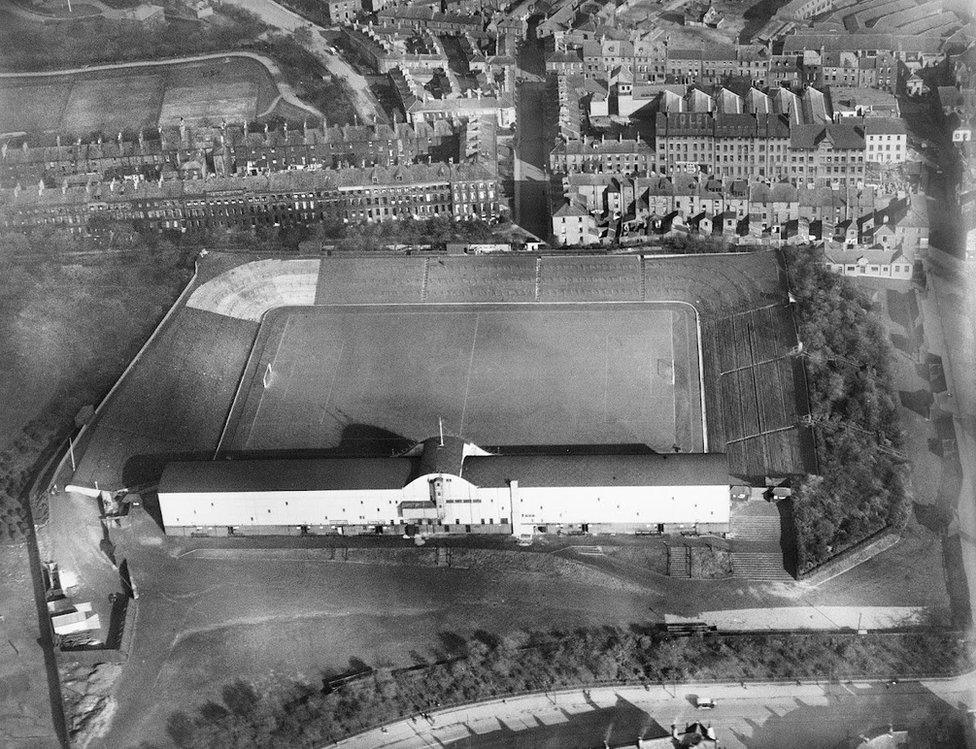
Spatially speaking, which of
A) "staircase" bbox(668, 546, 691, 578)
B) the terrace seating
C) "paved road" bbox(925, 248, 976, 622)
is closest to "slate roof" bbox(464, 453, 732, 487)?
"staircase" bbox(668, 546, 691, 578)

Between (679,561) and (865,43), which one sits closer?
(679,561)

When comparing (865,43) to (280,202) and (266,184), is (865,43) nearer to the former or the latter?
(280,202)

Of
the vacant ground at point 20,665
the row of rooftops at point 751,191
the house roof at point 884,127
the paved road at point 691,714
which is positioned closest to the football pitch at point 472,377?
the row of rooftops at point 751,191

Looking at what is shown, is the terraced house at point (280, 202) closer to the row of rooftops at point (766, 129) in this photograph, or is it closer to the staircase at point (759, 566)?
the row of rooftops at point (766, 129)

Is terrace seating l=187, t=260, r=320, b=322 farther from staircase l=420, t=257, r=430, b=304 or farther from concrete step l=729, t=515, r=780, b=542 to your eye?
concrete step l=729, t=515, r=780, b=542

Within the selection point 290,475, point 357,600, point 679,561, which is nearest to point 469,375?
point 290,475

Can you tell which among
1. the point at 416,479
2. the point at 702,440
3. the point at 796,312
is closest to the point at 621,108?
the point at 796,312
